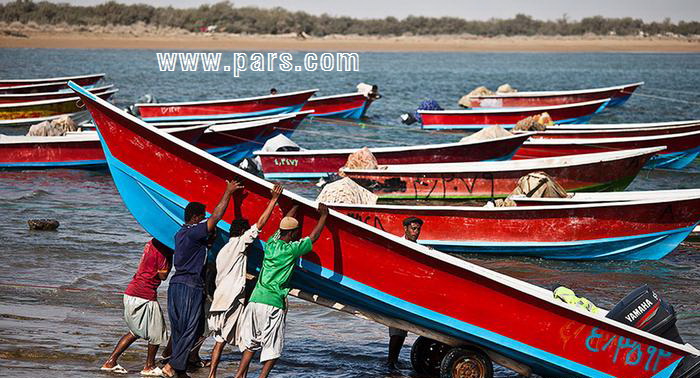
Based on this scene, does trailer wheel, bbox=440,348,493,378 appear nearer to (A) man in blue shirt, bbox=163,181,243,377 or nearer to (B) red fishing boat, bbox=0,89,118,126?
(A) man in blue shirt, bbox=163,181,243,377

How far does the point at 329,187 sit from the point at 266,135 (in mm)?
8620

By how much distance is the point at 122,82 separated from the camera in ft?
161

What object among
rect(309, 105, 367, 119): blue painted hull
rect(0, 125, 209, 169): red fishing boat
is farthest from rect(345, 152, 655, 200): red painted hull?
rect(309, 105, 367, 119): blue painted hull

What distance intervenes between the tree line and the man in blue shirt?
9420cm

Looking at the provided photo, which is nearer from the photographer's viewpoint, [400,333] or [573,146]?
[400,333]

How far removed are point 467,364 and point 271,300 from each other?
166 cm

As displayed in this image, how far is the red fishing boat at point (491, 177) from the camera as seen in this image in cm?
1589

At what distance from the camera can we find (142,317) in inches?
292

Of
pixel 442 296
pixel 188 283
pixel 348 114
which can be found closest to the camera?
pixel 188 283

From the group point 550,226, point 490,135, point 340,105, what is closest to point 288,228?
point 550,226

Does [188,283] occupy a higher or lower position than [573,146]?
higher

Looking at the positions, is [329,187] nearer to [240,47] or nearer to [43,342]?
[43,342]

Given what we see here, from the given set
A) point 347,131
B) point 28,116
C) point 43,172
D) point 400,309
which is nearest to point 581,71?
point 347,131

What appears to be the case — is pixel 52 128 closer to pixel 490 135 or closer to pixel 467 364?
pixel 490 135
